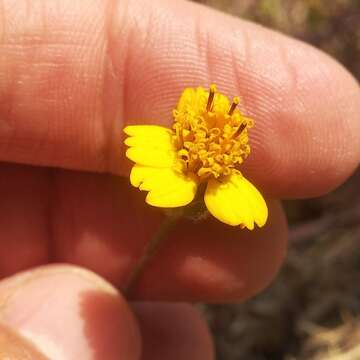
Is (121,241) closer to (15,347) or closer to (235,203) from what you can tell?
(15,347)

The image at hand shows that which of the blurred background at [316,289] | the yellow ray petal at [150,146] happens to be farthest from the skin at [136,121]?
the blurred background at [316,289]

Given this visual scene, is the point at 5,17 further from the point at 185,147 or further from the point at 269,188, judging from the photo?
the point at 269,188

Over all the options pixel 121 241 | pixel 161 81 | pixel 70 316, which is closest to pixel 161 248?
pixel 121 241

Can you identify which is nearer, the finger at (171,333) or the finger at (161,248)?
the finger at (161,248)

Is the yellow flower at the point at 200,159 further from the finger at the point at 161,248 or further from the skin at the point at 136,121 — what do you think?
the finger at the point at 161,248

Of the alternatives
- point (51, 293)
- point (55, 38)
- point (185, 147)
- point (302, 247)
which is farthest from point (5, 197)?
point (302, 247)

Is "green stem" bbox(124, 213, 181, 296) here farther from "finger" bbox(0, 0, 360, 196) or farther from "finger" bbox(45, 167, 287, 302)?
"finger" bbox(0, 0, 360, 196)
